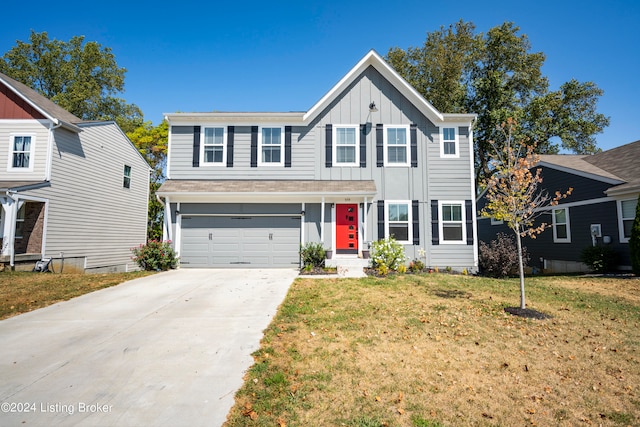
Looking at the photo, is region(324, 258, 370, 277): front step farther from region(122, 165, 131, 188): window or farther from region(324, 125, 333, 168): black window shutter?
region(122, 165, 131, 188): window

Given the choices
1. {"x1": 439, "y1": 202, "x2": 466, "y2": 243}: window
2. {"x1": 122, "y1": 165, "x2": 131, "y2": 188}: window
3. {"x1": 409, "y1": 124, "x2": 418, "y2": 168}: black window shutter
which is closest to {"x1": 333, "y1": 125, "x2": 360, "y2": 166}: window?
{"x1": 409, "y1": 124, "x2": 418, "y2": 168}: black window shutter

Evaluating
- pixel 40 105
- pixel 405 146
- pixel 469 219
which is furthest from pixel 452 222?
pixel 40 105

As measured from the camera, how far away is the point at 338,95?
14.2 meters

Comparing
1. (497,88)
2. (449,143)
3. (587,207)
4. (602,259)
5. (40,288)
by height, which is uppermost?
(497,88)

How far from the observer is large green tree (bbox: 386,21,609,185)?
79.3 ft

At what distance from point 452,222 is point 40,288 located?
14.1 meters

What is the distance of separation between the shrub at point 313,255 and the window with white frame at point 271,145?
422 cm

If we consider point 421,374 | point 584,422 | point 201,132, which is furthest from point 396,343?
point 201,132

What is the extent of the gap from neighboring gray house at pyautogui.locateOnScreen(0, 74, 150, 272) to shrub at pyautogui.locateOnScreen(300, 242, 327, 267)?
9.67 meters

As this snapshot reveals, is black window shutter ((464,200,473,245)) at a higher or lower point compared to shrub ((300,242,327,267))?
higher

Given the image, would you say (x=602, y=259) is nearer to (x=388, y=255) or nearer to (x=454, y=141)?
(x=454, y=141)

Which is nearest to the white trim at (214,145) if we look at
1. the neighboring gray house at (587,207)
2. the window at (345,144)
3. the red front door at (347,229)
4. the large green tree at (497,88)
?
the window at (345,144)

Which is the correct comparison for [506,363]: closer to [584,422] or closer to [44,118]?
[584,422]

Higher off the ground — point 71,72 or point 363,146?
point 71,72
